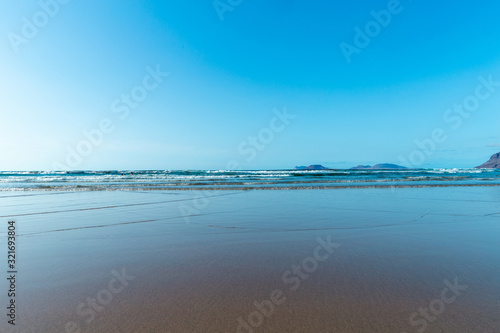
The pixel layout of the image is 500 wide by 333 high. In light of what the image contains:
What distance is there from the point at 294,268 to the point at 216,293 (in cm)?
137

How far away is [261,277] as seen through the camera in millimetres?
3723

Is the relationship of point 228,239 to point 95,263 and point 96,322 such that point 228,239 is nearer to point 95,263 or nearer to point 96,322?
point 95,263

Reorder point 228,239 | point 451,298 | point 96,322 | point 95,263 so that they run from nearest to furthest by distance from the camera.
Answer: point 96,322 < point 451,298 < point 95,263 < point 228,239

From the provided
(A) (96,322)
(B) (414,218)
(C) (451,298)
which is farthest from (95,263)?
(B) (414,218)

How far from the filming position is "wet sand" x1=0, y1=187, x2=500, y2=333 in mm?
2672

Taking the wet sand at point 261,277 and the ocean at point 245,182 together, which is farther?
the ocean at point 245,182

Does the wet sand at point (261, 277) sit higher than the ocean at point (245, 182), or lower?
lower

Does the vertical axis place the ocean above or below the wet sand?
above

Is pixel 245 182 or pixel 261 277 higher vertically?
pixel 245 182

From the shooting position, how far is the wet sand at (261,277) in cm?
267

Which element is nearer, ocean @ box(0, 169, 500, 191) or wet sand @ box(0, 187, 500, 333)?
wet sand @ box(0, 187, 500, 333)

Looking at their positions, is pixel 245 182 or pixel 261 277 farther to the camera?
pixel 245 182

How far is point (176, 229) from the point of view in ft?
22.5

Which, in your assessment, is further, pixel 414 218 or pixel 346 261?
pixel 414 218
